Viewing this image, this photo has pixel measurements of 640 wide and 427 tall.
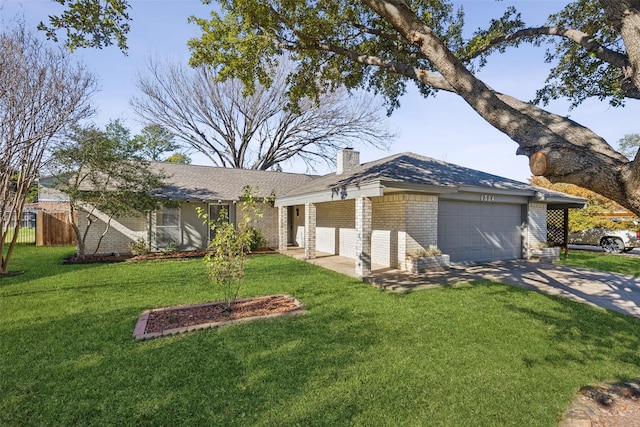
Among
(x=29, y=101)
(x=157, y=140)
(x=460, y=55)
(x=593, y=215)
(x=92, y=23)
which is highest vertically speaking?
(x=157, y=140)

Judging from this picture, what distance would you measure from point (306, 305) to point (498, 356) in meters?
3.46

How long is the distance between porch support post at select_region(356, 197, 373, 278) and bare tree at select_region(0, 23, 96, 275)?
7.97 m

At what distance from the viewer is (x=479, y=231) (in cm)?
1208

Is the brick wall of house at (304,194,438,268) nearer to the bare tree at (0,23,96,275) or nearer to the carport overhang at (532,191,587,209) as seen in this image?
the carport overhang at (532,191,587,209)

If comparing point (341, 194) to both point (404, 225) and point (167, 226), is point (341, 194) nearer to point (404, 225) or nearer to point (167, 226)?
point (404, 225)

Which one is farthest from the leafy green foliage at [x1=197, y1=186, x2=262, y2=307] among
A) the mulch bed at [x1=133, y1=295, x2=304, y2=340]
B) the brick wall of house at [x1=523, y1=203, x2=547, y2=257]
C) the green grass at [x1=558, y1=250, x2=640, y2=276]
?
the brick wall of house at [x1=523, y1=203, x2=547, y2=257]

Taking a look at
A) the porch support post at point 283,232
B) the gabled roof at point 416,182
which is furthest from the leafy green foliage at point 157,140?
the gabled roof at point 416,182

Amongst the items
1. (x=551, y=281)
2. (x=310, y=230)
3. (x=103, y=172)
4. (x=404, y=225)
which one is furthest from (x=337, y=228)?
(x=103, y=172)

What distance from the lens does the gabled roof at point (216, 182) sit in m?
15.9

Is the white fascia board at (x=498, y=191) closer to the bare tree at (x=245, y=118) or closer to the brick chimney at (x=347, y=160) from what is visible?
the brick chimney at (x=347, y=160)

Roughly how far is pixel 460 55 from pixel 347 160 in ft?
24.2

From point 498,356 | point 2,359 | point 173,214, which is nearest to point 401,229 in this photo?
point 498,356

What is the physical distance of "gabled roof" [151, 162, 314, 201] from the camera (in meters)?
15.9

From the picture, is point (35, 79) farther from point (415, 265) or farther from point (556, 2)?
point (556, 2)
